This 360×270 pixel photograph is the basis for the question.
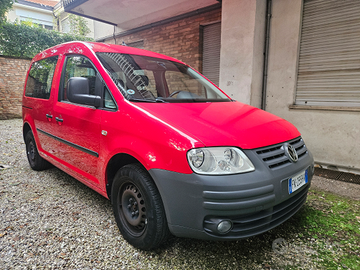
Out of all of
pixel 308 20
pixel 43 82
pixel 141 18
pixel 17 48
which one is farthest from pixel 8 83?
pixel 308 20

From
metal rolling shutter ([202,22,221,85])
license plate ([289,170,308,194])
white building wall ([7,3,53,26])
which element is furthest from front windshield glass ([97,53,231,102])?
white building wall ([7,3,53,26])

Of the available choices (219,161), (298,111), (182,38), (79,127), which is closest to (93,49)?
(79,127)

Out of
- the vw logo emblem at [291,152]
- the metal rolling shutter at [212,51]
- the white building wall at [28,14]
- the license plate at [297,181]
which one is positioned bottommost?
the license plate at [297,181]

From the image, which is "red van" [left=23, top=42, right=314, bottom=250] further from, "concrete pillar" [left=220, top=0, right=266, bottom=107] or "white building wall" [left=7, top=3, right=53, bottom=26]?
"white building wall" [left=7, top=3, right=53, bottom=26]

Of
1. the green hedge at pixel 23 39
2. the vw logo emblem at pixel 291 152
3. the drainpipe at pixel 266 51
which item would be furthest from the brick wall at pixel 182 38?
the green hedge at pixel 23 39

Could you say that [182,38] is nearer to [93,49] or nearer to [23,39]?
[93,49]

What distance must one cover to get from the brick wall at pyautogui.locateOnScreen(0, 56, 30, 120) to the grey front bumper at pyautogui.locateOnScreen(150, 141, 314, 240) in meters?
11.1

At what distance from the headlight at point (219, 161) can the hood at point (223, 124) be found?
2.0 inches

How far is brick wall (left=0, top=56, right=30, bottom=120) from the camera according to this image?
999 centimetres

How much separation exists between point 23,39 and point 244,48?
36.2ft

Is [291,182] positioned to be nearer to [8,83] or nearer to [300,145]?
[300,145]

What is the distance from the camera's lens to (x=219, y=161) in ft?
5.49

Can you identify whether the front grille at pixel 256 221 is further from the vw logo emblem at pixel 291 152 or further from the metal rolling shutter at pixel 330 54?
the metal rolling shutter at pixel 330 54

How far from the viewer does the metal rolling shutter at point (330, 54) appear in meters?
4.09
